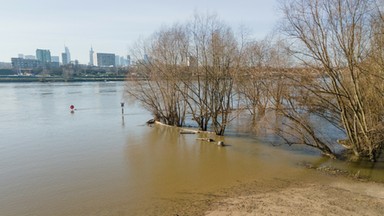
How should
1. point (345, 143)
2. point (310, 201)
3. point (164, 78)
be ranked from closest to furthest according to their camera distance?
Answer: point (310, 201) → point (345, 143) → point (164, 78)

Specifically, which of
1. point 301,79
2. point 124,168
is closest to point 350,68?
point 301,79

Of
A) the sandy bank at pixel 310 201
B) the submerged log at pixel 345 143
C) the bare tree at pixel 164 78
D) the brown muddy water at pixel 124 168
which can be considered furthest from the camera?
the bare tree at pixel 164 78

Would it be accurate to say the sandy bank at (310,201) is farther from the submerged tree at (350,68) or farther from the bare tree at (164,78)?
the bare tree at (164,78)

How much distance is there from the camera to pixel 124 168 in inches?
600

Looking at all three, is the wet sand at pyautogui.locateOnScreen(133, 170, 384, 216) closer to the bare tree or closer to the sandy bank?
the sandy bank

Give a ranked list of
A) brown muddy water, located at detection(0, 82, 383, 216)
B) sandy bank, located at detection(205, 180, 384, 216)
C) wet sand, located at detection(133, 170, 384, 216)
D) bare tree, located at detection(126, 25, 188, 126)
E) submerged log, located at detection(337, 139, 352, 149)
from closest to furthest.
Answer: sandy bank, located at detection(205, 180, 384, 216), wet sand, located at detection(133, 170, 384, 216), brown muddy water, located at detection(0, 82, 383, 216), submerged log, located at detection(337, 139, 352, 149), bare tree, located at detection(126, 25, 188, 126)

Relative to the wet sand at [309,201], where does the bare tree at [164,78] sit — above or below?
above

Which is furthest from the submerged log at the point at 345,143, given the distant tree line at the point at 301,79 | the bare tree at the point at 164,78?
the bare tree at the point at 164,78

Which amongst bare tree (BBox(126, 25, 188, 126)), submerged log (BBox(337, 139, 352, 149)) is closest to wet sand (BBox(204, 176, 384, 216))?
submerged log (BBox(337, 139, 352, 149))

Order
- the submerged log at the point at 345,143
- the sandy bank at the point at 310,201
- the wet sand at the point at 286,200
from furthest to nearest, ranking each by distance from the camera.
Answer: the submerged log at the point at 345,143 < the wet sand at the point at 286,200 < the sandy bank at the point at 310,201

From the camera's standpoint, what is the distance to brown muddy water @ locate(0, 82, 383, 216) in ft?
36.6

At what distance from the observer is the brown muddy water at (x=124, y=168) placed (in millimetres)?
11164

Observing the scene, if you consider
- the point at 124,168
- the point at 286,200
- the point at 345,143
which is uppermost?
the point at 345,143

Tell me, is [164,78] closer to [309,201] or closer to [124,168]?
[124,168]
